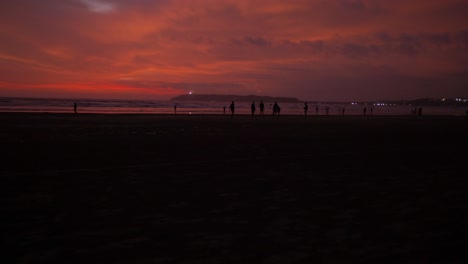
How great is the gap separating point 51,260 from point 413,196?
6.73 metres

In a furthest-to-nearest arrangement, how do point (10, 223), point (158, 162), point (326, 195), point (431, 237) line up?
point (158, 162), point (326, 195), point (10, 223), point (431, 237)

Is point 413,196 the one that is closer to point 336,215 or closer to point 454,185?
point 454,185

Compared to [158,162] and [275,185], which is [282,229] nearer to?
[275,185]

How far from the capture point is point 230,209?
6805mm

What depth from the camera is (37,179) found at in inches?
357

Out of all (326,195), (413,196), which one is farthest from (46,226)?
(413,196)

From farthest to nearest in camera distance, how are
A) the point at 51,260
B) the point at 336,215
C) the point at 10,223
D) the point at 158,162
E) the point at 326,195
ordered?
the point at 158,162, the point at 326,195, the point at 336,215, the point at 10,223, the point at 51,260

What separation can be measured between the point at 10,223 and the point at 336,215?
5195mm

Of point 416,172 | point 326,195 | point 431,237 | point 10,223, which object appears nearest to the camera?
point 431,237

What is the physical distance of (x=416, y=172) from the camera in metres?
10.7

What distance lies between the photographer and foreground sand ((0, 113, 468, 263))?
4.96m

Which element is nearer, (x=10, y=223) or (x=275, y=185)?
(x=10, y=223)

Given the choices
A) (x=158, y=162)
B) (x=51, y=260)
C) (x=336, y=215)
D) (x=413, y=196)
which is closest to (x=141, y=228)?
(x=51, y=260)

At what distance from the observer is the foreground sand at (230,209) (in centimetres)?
496
